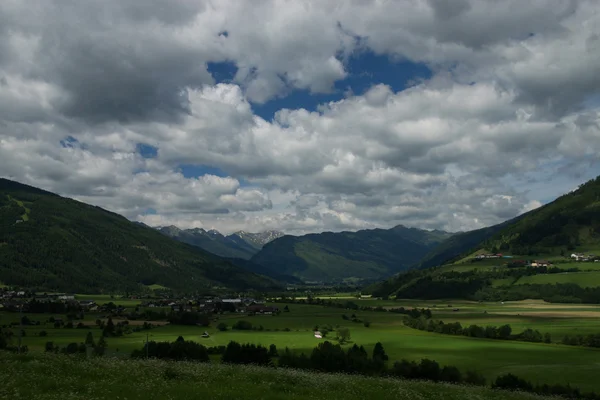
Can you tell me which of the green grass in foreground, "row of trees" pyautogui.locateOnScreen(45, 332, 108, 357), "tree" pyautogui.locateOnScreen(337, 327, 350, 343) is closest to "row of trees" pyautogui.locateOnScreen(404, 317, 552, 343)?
"tree" pyautogui.locateOnScreen(337, 327, 350, 343)

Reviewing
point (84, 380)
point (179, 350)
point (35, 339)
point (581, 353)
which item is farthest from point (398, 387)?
point (35, 339)

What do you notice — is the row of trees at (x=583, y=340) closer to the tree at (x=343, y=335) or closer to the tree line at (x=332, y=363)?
the tree at (x=343, y=335)

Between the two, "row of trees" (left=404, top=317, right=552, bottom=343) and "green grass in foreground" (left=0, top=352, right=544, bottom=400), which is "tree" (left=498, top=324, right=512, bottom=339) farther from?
"green grass in foreground" (left=0, top=352, right=544, bottom=400)

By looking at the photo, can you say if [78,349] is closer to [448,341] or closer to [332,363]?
[332,363]

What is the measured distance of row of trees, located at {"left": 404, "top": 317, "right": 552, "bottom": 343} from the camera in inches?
4759

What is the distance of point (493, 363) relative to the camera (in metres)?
84.2

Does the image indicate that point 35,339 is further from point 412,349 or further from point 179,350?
point 412,349

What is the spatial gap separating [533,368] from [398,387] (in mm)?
61182

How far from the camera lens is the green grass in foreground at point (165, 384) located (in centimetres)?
2147

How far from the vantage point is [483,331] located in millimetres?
132500

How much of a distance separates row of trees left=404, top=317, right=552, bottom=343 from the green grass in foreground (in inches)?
4130

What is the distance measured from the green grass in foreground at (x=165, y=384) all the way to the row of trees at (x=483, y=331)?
105 m

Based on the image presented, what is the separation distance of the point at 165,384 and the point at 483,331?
128 metres

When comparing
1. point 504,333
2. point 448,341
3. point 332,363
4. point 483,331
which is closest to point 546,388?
point 332,363
